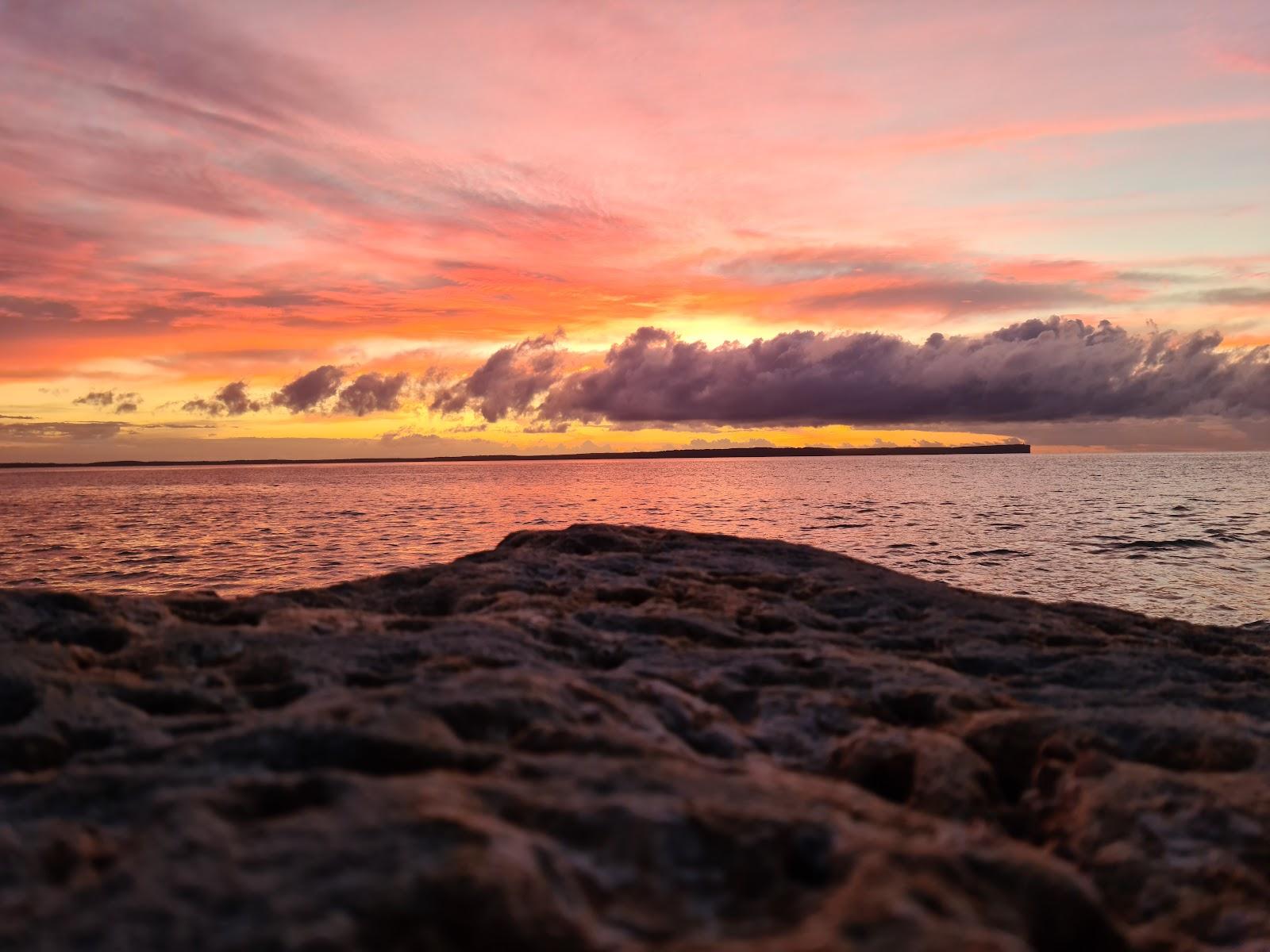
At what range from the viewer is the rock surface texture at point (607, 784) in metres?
3.57

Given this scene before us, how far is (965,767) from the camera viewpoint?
561 centimetres

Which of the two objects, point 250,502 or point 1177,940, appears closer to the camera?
point 1177,940

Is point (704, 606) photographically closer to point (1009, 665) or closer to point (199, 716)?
point (1009, 665)

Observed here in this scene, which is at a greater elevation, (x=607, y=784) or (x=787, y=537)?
(x=607, y=784)

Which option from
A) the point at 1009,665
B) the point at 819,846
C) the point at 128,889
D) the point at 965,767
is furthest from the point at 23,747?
the point at 1009,665

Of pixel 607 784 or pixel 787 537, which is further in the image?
pixel 787 537

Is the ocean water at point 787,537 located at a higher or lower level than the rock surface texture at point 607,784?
lower

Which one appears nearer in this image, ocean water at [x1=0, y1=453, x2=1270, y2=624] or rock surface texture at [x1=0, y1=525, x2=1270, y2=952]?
rock surface texture at [x1=0, y1=525, x2=1270, y2=952]

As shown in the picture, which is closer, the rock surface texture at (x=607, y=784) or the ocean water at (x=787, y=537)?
the rock surface texture at (x=607, y=784)

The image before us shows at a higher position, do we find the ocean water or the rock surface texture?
the rock surface texture

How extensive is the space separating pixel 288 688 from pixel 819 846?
4149mm

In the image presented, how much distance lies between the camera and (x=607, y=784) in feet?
15.4

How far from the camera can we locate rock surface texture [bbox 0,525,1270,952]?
11.7 ft

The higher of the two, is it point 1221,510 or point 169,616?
point 169,616
